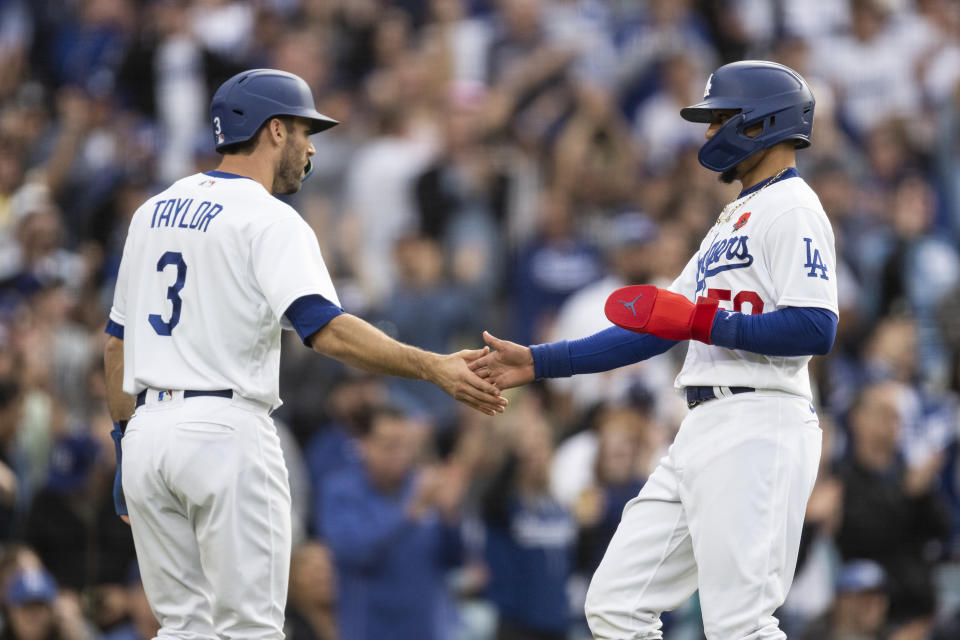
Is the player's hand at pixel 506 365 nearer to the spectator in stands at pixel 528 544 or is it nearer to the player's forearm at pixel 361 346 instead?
the player's forearm at pixel 361 346

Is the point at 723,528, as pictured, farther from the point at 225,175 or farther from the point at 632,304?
the point at 225,175

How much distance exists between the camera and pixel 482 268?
1127 centimetres

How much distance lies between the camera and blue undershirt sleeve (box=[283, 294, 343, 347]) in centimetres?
522

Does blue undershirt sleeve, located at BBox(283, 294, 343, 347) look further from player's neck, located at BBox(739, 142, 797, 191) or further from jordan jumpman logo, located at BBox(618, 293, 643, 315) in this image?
player's neck, located at BBox(739, 142, 797, 191)

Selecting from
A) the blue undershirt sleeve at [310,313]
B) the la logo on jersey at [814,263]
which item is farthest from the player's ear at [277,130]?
the la logo on jersey at [814,263]

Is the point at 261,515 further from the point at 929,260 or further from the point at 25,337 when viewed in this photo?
the point at 929,260

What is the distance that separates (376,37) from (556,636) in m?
7.12

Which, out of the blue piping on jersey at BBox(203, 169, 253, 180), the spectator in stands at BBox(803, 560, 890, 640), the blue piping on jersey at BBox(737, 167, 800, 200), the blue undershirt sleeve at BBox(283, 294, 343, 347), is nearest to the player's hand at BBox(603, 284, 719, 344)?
the blue piping on jersey at BBox(737, 167, 800, 200)

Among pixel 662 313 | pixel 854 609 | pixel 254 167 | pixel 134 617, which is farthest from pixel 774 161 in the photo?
pixel 134 617

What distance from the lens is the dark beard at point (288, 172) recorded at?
5707 millimetres

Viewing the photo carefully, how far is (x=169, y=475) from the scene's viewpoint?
17.1 ft

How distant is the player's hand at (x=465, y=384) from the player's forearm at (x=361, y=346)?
8.6 inches

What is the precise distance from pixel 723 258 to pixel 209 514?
217cm

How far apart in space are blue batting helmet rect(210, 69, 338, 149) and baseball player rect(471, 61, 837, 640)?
150 cm
